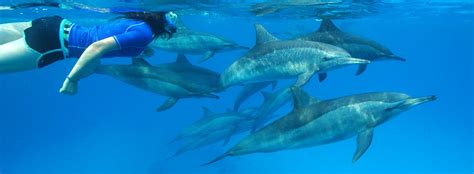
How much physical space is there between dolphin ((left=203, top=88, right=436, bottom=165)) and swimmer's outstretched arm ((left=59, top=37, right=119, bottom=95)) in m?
2.07

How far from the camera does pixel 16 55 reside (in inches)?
246

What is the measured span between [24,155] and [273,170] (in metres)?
22.5

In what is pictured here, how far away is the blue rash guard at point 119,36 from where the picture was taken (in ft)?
20.5

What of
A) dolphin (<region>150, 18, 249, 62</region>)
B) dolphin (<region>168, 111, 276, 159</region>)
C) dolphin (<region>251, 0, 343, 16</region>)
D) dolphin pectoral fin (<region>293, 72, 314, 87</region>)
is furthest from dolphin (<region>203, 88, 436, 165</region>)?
dolphin (<region>251, 0, 343, 16</region>)

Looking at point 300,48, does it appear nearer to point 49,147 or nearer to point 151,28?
point 151,28

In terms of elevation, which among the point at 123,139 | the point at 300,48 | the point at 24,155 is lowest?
the point at 24,155

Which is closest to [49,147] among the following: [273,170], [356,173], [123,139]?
[123,139]

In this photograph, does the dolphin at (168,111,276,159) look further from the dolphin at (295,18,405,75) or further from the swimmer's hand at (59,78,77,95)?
the swimmer's hand at (59,78,77,95)

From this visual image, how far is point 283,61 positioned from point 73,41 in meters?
3.11

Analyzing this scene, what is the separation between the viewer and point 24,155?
38.5 metres

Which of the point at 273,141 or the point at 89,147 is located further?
the point at 89,147

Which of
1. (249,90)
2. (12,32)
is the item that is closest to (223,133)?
(249,90)

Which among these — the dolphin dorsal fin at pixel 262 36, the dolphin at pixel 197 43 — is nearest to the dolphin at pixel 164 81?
the dolphin dorsal fin at pixel 262 36

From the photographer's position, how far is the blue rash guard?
6.24m
